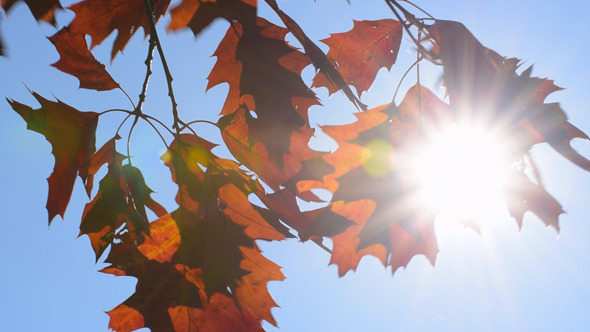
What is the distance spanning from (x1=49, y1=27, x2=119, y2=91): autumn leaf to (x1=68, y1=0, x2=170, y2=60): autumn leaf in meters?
0.09

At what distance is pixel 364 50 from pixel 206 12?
0.76 metres

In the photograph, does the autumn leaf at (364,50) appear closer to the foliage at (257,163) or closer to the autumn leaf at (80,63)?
the foliage at (257,163)

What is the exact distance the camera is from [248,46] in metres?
1.08

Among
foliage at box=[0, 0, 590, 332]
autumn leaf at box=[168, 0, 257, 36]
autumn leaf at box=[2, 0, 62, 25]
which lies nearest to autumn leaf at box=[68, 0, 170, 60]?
foliage at box=[0, 0, 590, 332]

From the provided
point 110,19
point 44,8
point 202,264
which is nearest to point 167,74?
point 110,19

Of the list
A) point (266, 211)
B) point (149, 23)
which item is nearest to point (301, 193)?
point (266, 211)

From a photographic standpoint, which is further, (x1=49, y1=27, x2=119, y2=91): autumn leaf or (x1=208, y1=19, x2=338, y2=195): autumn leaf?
(x1=49, y1=27, x2=119, y2=91): autumn leaf

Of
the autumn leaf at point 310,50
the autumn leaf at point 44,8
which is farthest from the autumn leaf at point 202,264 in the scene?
the autumn leaf at point 44,8

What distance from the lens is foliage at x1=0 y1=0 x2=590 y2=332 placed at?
0.96 meters

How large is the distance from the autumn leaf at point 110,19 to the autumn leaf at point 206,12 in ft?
1.32

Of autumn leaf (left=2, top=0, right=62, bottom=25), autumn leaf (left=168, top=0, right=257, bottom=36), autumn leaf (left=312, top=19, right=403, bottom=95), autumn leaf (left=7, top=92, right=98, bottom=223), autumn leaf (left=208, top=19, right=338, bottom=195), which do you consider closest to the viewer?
autumn leaf (left=168, top=0, right=257, bottom=36)

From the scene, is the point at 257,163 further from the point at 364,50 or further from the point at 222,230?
the point at 364,50

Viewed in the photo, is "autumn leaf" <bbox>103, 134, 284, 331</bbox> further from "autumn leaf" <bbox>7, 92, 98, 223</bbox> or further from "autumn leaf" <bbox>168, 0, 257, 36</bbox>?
"autumn leaf" <bbox>168, 0, 257, 36</bbox>

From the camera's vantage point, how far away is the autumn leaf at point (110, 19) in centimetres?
111
